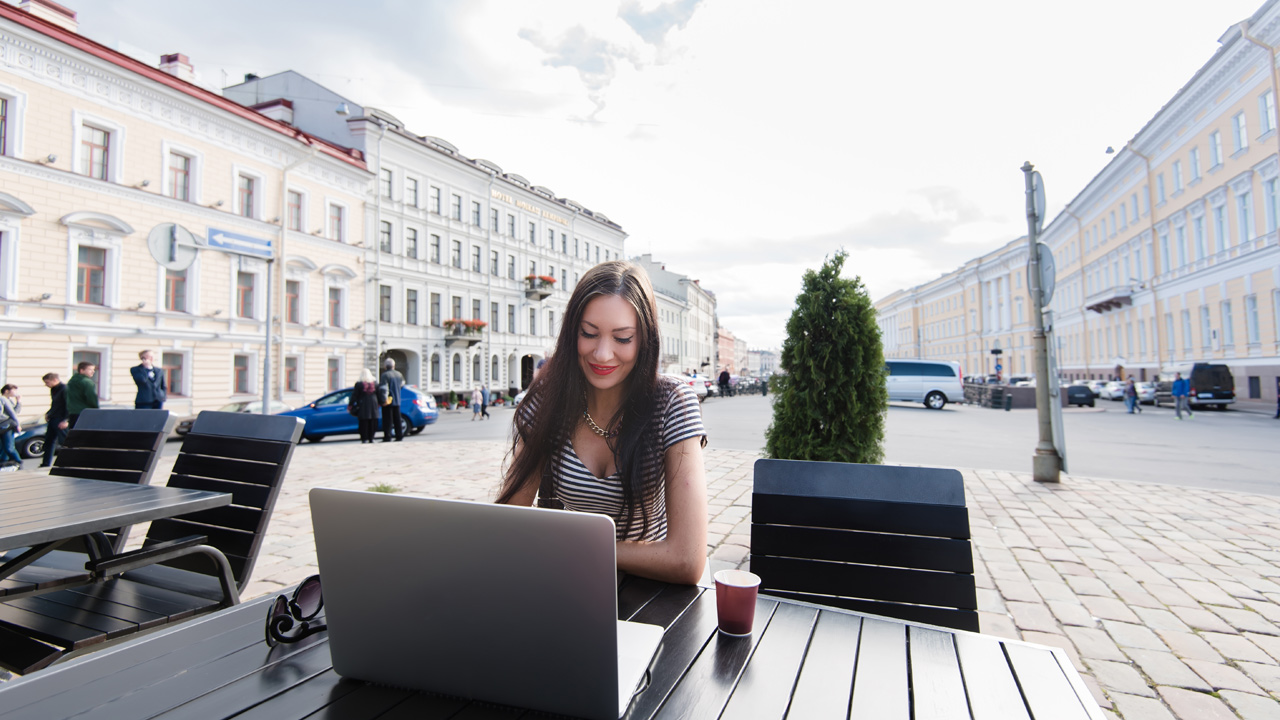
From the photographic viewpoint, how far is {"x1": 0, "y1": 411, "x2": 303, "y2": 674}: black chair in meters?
1.90

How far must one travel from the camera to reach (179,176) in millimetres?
19562

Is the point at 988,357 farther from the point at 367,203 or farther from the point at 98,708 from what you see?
the point at 98,708

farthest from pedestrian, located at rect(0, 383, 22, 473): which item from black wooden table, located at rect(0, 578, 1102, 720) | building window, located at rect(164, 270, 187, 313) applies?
black wooden table, located at rect(0, 578, 1102, 720)

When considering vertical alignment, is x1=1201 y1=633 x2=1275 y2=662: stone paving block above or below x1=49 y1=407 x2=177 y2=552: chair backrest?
below

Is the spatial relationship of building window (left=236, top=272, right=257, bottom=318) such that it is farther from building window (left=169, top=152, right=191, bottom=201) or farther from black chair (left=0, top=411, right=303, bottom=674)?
black chair (left=0, top=411, right=303, bottom=674)

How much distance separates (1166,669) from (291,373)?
82.7ft

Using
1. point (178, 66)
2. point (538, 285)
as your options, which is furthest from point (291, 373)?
point (538, 285)

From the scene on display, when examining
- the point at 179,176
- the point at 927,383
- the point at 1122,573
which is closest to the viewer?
the point at 1122,573

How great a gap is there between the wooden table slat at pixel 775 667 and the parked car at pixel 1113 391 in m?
35.9

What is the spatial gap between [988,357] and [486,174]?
5209 cm

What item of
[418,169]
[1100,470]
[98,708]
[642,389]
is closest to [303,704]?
[98,708]

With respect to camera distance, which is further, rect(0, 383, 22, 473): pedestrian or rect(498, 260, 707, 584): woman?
rect(0, 383, 22, 473): pedestrian

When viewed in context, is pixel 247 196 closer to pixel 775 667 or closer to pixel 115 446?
pixel 115 446

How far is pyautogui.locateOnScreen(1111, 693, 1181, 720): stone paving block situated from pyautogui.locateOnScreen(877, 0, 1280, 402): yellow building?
1417 cm
